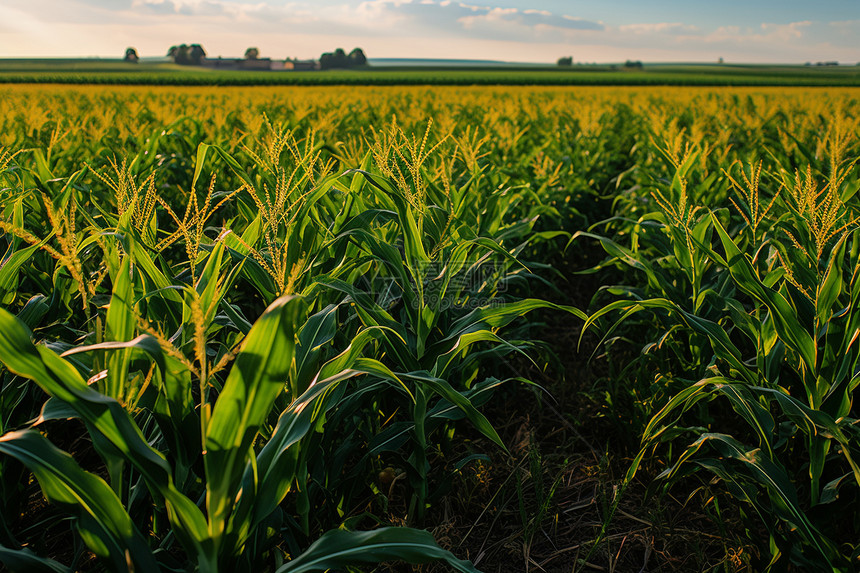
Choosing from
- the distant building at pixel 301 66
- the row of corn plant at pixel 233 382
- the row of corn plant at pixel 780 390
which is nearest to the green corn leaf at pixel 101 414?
the row of corn plant at pixel 233 382

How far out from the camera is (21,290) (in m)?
2.46

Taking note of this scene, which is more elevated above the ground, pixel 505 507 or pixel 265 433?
pixel 265 433

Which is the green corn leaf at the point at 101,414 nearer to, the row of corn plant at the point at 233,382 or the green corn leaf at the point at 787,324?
the row of corn plant at the point at 233,382

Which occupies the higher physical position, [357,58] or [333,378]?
[357,58]

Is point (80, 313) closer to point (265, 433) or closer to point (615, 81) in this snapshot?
point (265, 433)

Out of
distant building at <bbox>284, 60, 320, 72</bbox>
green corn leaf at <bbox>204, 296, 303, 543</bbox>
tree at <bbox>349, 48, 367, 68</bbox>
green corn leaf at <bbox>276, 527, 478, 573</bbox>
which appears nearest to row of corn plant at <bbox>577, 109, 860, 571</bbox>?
green corn leaf at <bbox>276, 527, 478, 573</bbox>

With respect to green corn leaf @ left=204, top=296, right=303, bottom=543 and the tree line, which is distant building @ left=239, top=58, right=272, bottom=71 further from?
green corn leaf @ left=204, top=296, right=303, bottom=543

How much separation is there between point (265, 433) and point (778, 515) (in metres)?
1.55

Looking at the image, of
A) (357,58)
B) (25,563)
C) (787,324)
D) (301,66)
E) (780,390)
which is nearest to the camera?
(25,563)

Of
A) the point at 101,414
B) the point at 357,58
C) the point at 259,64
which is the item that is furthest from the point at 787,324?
the point at 357,58

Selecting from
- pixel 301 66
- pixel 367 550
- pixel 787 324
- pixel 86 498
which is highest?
pixel 301 66

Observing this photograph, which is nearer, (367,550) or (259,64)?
(367,550)

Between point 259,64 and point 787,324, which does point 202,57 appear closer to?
point 259,64

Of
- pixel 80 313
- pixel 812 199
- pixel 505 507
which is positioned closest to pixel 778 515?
pixel 505 507
